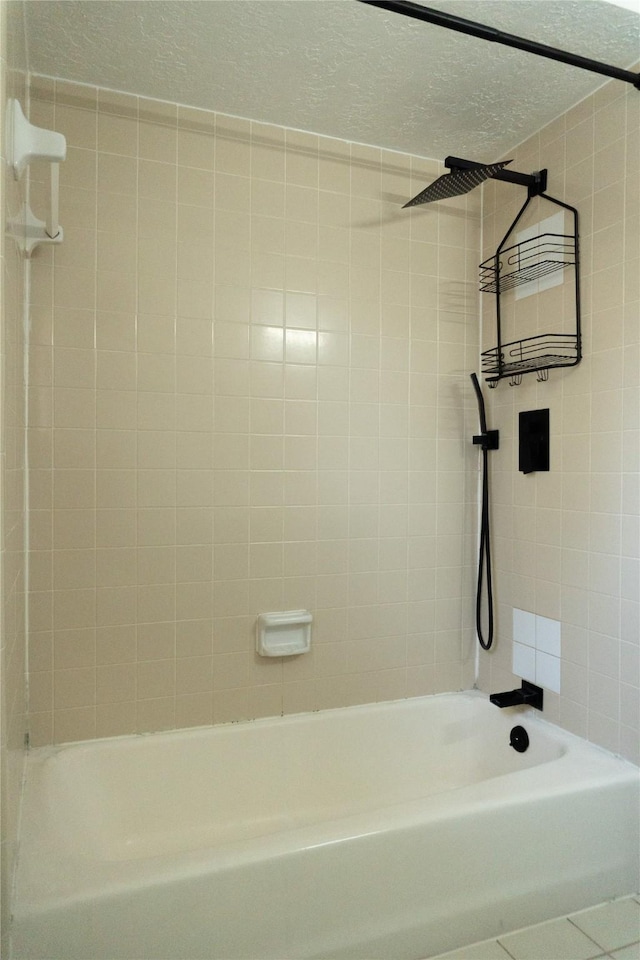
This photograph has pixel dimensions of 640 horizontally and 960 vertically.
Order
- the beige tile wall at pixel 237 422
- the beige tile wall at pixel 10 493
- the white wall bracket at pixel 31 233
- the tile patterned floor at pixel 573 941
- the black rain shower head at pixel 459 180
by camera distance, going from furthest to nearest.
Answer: the beige tile wall at pixel 237 422
the black rain shower head at pixel 459 180
the white wall bracket at pixel 31 233
the tile patterned floor at pixel 573 941
the beige tile wall at pixel 10 493

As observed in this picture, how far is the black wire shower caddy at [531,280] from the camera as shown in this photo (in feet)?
6.19

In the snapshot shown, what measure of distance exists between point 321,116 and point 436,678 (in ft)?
7.08

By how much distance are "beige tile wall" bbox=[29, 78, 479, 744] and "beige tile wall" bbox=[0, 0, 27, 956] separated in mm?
192

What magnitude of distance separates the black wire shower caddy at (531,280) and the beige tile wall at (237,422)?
126mm

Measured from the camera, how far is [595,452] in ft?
5.96

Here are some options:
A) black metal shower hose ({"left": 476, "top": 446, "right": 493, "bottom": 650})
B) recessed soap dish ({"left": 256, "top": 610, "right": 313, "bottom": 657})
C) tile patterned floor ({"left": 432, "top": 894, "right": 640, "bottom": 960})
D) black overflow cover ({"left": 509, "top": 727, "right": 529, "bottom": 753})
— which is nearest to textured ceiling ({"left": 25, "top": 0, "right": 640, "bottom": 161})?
black metal shower hose ({"left": 476, "top": 446, "right": 493, "bottom": 650})

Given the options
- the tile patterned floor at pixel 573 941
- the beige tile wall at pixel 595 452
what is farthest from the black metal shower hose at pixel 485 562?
the tile patterned floor at pixel 573 941

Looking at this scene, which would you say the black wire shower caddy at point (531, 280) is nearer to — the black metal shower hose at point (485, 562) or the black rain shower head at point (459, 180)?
the black rain shower head at point (459, 180)

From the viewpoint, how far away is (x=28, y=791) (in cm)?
157

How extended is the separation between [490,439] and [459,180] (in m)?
0.96

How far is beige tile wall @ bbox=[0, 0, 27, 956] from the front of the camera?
1002 mm

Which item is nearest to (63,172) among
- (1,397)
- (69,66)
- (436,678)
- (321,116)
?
(69,66)

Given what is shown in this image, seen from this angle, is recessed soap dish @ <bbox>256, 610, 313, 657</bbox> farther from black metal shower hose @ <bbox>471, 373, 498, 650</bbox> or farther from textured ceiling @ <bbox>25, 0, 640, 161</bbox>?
textured ceiling @ <bbox>25, 0, 640, 161</bbox>

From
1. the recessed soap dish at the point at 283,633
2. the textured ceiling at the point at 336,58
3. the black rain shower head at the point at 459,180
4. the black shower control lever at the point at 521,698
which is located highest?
the textured ceiling at the point at 336,58
